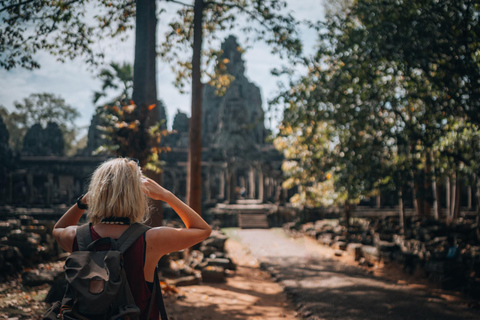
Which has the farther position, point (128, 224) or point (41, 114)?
point (41, 114)

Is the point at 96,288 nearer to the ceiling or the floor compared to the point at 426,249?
nearer to the ceiling

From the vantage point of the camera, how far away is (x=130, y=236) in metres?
1.78

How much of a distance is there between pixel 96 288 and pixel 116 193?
1.50 feet

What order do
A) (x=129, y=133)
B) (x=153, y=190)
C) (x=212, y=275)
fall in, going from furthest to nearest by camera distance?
(x=212, y=275), (x=129, y=133), (x=153, y=190)

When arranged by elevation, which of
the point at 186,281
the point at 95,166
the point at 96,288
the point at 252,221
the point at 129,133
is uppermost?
the point at 95,166

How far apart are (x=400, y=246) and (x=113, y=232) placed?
1057 centimetres

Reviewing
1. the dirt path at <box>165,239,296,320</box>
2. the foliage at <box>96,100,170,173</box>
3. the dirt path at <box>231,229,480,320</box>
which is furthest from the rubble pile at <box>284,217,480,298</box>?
the foliage at <box>96,100,170,173</box>

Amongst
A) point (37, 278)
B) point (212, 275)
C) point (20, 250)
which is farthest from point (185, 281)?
point (20, 250)

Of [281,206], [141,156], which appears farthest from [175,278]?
[281,206]

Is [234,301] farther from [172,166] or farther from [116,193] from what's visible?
[172,166]

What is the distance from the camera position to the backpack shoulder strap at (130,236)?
174 centimetres

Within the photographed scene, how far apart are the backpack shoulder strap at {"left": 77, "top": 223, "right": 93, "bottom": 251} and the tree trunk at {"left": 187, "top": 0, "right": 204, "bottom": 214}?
805 cm

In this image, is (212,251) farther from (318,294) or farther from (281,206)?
(281,206)

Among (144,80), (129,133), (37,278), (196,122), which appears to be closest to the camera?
(37,278)
